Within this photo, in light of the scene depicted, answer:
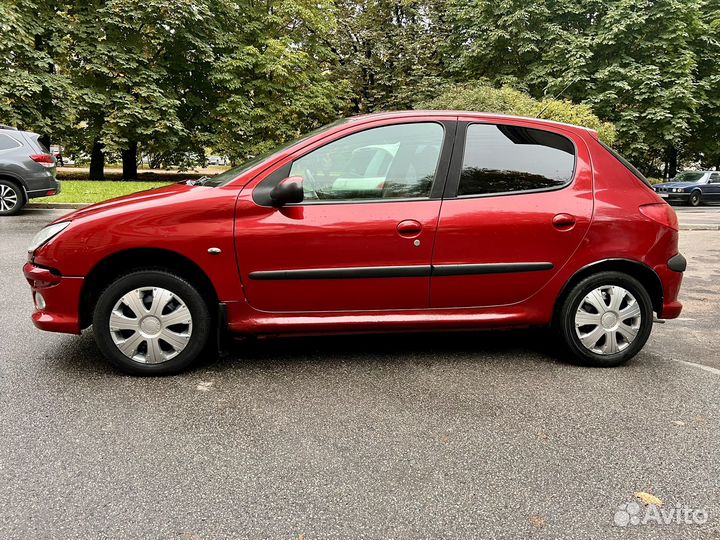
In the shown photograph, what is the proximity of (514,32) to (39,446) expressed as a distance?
26354mm

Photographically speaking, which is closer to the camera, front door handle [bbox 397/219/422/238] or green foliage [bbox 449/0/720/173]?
front door handle [bbox 397/219/422/238]

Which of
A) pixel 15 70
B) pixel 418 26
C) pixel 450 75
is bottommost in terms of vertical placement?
pixel 15 70

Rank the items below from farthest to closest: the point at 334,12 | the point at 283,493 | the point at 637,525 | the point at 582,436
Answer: the point at 334,12 → the point at 582,436 → the point at 283,493 → the point at 637,525

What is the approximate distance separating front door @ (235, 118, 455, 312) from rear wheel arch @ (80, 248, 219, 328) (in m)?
0.27

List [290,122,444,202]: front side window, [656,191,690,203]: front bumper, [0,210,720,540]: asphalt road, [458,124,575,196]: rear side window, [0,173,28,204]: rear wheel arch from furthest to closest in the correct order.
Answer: [656,191,690,203]: front bumper < [0,173,28,204]: rear wheel arch < [458,124,575,196]: rear side window < [290,122,444,202]: front side window < [0,210,720,540]: asphalt road

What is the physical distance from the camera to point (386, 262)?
3.59 m

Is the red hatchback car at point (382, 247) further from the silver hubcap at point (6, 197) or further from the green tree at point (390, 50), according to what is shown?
the green tree at point (390, 50)

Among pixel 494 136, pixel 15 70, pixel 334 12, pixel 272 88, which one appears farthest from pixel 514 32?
pixel 494 136

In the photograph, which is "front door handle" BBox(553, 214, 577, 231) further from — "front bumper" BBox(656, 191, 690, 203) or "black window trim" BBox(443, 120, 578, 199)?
"front bumper" BBox(656, 191, 690, 203)

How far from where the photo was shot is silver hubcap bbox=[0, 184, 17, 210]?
37.7ft

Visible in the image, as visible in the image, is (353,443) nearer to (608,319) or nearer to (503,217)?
(503,217)

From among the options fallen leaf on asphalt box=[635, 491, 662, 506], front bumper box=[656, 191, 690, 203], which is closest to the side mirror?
fallen leaf on asphalt box=[635, 491, 662, 506]

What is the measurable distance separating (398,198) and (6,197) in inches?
430

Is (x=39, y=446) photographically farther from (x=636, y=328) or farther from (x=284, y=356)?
(x=636, y=328)
